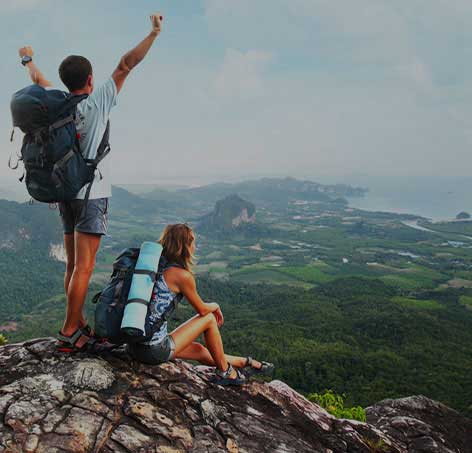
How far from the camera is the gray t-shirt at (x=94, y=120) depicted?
147 inches

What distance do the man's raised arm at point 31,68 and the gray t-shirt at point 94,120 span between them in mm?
943

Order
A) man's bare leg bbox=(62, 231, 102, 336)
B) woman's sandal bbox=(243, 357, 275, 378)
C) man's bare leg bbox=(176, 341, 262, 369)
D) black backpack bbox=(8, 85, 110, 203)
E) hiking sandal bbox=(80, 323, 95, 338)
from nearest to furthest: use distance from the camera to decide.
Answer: black backpack bbox=(8, 85, 110, 203)
man's bare leg bbox=(62, 231, 102, 336)
hiking sandal bbox=(80, 323, 95, 338)
man's bare leg bbox=(176, 341, 262, 369)
woman's sandal bbox=(243, 357, 275, 378)

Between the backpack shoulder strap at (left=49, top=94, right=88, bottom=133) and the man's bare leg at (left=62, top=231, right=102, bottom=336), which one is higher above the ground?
the backpack shoulder strap at (left=49, top=94, right=88, bottom=133)

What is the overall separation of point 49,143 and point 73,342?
2.30 metres

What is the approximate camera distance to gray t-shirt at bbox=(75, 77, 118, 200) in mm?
3730

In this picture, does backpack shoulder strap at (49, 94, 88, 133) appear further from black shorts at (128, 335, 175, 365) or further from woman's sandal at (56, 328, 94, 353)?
black shorts at (128, 335, 175, 365)

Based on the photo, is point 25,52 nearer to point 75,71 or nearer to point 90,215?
point 75,71

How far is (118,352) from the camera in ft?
15.1

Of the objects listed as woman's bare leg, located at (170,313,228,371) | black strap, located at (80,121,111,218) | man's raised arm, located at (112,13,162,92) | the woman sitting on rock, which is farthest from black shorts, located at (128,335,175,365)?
man's raised arm, located at (112,13,162,92)

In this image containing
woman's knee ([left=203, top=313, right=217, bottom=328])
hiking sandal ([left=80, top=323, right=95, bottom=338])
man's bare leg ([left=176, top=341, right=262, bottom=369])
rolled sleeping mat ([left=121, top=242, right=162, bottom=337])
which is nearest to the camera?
rolled sleeping mat ([left=121, top=242, right=162, bottom=337])

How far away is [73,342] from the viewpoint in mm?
4324

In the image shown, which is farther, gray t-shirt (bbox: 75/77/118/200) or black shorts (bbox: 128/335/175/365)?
black shorts (bbox: 128/335/175/365)

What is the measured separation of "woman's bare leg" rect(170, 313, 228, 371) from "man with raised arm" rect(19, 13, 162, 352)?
1096 mm

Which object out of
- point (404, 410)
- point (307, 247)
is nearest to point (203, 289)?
point (307, 247)
